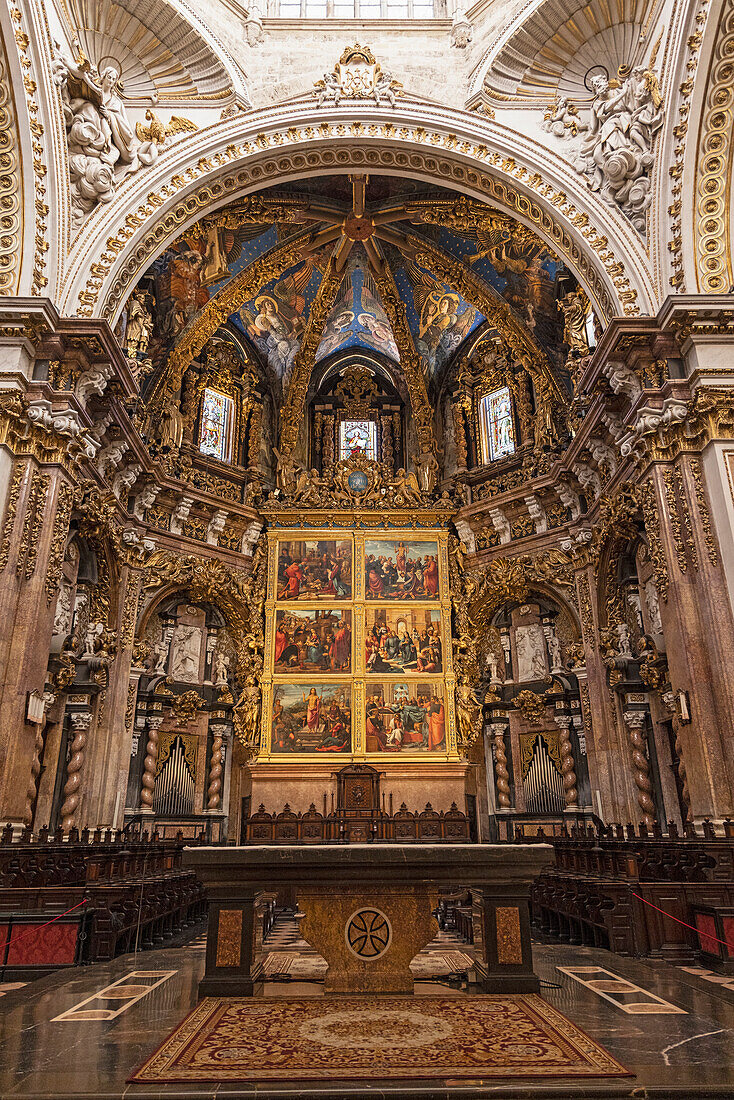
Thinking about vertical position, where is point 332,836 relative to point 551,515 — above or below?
below

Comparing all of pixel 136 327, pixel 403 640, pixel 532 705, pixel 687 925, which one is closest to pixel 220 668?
pixel 403 640

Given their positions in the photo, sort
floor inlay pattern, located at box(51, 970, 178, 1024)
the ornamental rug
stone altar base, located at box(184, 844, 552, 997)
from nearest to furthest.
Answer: the ornamental rug → floor inlay pattern, located at box(51, 970, 178, 1024) → stone altar base, located at box(184, 844, 552, 997)

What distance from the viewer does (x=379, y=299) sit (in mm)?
23719

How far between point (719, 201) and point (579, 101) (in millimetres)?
4515

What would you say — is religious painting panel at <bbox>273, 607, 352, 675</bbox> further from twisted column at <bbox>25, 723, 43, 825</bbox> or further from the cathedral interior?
twisted column at <bbox>25, 723, 43, 825</bbox>

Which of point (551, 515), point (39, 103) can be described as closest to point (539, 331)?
point (551, 515)

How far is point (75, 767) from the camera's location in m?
16.2

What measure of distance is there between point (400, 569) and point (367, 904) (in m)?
16.1

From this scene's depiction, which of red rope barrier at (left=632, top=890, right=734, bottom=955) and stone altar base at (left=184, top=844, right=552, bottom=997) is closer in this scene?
stone altar base at (left=184, top=844, right=552, bottom=997)

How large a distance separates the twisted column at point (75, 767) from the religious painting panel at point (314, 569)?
675 centimetres

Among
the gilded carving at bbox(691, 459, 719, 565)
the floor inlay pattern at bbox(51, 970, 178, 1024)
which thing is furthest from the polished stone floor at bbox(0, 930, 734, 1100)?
the gilded carving at bbox(691, 459, 719, 565)

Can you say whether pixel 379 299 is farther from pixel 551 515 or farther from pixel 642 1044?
pixel 642 1044

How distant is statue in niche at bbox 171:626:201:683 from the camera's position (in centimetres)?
2022

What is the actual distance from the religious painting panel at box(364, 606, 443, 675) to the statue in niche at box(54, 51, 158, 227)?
40.1 ft
